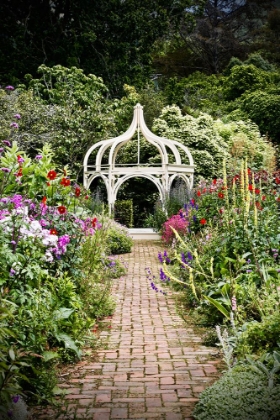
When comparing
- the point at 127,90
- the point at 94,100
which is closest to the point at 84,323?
the point at 94,100

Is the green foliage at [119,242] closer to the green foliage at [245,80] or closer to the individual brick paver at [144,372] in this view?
the individual brick paver at [144,372]

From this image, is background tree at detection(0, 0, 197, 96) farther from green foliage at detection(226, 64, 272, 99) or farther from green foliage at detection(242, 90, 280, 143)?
green foliage at detection(242, 90, 280, 143)

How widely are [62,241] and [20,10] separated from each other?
2136cm

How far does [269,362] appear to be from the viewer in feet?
13.3

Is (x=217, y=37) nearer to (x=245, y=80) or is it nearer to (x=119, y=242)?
(x=245, y=80)

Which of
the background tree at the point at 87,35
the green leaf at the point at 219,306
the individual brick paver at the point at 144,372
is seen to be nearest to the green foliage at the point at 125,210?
the background tree at the point at 87,35

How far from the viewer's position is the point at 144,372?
4.40 meters

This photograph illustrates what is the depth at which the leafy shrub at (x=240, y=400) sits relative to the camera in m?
3.27

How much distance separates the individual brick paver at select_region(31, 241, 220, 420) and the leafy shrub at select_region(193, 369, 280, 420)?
0.57 feet

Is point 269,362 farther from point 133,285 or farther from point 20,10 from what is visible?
point 20,10

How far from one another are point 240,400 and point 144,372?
114 cm

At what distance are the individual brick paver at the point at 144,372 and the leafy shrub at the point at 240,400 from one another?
0.57 feet

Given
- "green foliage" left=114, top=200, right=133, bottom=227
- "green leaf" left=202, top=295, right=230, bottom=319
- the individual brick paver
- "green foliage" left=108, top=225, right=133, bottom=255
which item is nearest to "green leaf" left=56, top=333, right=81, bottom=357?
the individual brick paver

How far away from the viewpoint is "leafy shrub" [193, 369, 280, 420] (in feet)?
10.7
